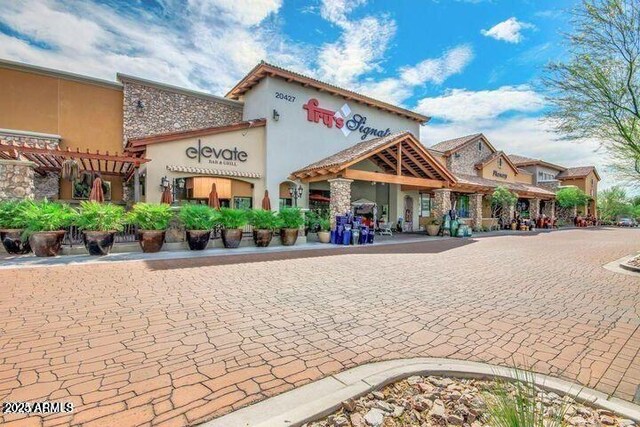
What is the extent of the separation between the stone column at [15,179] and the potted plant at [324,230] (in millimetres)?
10697

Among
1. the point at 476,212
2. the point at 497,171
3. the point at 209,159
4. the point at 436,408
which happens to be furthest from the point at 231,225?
the point at 497,171

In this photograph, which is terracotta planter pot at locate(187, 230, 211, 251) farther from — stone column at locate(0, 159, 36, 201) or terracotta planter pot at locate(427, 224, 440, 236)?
terracotta planter pot at locate(427, 224, 440, 236)

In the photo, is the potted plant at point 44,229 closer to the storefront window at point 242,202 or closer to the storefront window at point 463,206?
the storefront window at point 242,202

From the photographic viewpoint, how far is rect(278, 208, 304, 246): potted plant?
12281mm

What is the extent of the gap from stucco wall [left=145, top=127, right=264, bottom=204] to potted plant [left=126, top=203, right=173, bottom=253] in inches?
120

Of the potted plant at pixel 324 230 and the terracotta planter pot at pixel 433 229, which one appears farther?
the terracotta planter pot at pixel 433 229

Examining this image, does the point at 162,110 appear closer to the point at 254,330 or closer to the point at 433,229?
the point at 254,330

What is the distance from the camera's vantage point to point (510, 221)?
25062 millimetres

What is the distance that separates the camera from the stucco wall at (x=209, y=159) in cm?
1246

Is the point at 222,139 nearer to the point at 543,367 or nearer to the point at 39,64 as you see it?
the point at 39,64

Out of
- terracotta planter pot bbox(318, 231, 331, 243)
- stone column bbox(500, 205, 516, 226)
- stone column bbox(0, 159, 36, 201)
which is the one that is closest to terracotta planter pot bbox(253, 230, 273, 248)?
terracotta planter pot bbox(318, 231, 331, 243)

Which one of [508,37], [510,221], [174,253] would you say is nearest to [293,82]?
[508,37]

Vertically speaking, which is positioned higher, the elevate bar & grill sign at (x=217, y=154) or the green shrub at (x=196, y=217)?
the elevate bar & grill sign at (x=217, y=154)

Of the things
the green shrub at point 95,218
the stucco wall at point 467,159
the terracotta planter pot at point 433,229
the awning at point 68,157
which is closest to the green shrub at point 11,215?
the green shrub at point 95,218
